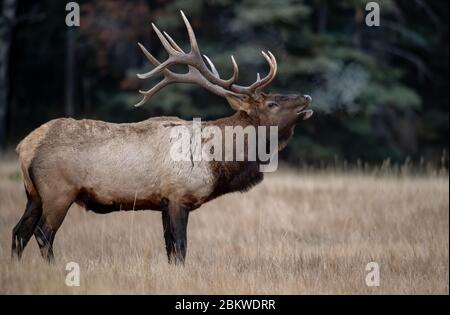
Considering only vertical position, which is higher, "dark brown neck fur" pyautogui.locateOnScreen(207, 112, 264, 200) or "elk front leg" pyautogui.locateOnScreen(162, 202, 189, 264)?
"dark brown neck fur" pyautogui.locateOnScreen(207, 112, 264, 200)

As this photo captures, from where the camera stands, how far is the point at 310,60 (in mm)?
16891

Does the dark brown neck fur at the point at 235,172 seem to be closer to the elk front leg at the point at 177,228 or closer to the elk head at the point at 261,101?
the elk head at the point at 261,101

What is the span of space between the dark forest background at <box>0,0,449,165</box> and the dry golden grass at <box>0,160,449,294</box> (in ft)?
11.2

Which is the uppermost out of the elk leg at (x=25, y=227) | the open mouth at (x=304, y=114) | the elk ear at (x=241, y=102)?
the elk ear at (x=241, y=102)

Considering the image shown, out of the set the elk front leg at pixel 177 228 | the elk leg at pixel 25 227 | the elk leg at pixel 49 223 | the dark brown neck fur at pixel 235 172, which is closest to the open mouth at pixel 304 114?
the dark brown neck fur at pixel 235 172

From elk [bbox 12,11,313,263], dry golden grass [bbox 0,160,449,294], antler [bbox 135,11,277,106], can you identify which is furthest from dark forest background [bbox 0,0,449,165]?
elk [bbox 12,11,313,263]

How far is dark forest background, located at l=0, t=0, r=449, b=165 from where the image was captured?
17141 millimetres

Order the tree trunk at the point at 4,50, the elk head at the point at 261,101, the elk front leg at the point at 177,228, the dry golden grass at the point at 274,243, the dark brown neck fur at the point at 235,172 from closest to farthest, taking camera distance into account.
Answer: the dry golden grass at the point at 274,243 → the elk front leg at the point at 177,228 → the dark brown neck fur at the point at 235,172 → the elk head at the point at 261,101 → the tree trunk at the point at 4,50

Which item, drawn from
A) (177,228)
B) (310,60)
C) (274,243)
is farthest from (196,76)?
(310,60)

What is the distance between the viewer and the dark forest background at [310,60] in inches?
675

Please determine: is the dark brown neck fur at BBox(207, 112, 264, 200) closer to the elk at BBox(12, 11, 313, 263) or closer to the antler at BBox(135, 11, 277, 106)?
the elk at BBox(12, 11, 313, 263)

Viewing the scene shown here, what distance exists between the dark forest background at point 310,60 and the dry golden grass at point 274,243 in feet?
11.2

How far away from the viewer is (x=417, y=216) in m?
11.0
